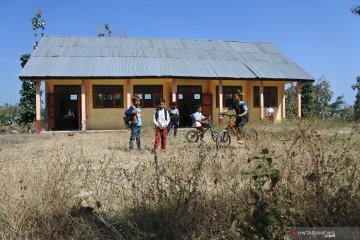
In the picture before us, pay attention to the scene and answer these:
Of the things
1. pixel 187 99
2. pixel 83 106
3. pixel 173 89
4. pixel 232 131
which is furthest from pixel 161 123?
pixel 187 99

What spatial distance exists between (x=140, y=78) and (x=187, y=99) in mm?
3876

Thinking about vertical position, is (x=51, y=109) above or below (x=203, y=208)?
above

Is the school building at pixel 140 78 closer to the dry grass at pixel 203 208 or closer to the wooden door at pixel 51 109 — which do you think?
the wooden door at pixel 51 109

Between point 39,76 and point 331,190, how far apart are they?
17918 mm

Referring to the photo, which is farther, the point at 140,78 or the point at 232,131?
the point at 140,78

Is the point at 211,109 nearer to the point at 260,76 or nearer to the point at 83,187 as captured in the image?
the point at 260,76

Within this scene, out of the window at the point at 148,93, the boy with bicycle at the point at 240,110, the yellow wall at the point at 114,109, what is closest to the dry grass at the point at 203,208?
the boy with bicycle at the point at 240,110

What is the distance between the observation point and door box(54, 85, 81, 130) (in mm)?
21156

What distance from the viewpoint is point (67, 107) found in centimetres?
2241

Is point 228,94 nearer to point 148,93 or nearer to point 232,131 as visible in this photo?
point 148,93

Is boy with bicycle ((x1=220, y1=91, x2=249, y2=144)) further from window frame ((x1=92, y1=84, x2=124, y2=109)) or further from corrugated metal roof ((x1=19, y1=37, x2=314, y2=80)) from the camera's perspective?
window frame ((x1=92, y1=84, x2=124, y2=109))

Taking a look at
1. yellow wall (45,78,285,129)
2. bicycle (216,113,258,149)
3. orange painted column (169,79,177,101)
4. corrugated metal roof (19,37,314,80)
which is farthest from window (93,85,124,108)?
A: bicycle (216,113,258,149)

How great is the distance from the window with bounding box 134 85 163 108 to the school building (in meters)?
0.06

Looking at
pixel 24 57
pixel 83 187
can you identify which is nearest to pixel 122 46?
pixel 24 57
